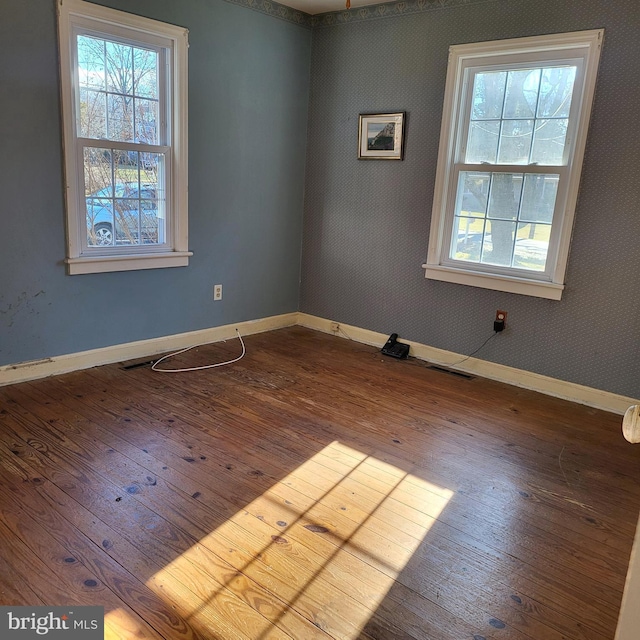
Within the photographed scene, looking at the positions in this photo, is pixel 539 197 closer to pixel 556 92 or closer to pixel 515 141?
pixel 515 141

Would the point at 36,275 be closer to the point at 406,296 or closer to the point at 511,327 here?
the point at 406,296

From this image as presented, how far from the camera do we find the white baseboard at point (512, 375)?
3.30 metres

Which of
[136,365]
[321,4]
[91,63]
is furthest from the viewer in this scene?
[321,4]

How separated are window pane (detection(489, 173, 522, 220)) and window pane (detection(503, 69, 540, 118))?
1.28 feet

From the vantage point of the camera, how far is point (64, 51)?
2.98 meters

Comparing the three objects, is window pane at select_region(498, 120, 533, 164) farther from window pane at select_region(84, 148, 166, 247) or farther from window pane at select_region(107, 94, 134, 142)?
window pane at select_region(107, 94, 134, 142)

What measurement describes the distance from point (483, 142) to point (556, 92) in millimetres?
522

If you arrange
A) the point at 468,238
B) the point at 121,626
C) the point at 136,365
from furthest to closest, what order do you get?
the point at 468,238, the point at 136,365, the point at 121,626

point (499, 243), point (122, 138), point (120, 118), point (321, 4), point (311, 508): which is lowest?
point (311, 508)

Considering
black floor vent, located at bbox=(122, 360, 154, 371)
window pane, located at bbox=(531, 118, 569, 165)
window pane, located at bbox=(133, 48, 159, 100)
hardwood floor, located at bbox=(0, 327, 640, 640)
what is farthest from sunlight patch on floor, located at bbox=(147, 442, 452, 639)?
window pane, located at bbox=(133, 48, 159, 100)

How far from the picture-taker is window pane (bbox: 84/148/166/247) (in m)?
3.30

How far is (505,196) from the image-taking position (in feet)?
11.7

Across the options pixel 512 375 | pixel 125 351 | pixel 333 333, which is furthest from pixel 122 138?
pixel 512 375

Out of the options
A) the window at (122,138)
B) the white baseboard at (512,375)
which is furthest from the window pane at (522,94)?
the window at (122,138)
